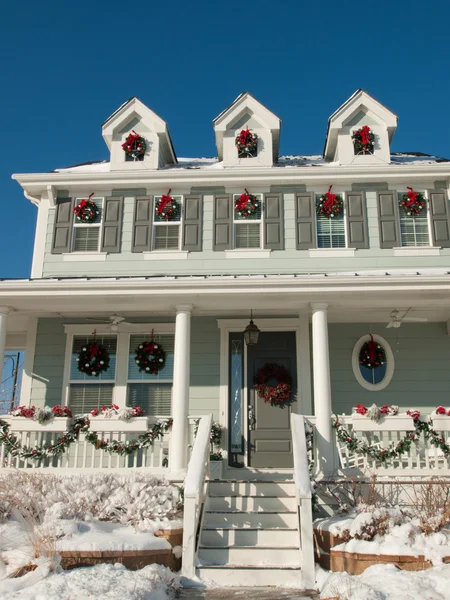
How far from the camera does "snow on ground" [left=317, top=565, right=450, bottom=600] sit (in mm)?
5113

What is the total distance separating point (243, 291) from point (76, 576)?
480 centimetres

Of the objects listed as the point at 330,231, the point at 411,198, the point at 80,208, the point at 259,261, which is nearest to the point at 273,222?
the point at 259,261

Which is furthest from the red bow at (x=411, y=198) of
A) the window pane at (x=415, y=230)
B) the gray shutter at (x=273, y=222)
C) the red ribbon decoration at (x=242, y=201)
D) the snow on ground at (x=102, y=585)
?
the snow on ground at (x=102, y=585)

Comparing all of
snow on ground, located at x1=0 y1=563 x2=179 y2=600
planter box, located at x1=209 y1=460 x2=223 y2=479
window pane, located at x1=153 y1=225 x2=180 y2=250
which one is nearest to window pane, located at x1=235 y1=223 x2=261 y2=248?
window pane, located at x1=153 y1=225 x2=180 y2=250

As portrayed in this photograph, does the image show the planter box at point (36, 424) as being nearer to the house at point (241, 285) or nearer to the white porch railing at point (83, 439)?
the white porch railing at point (83, 439)

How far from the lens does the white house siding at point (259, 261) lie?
1088 cm

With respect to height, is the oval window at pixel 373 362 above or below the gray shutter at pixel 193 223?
below

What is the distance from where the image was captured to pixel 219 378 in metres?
10.3

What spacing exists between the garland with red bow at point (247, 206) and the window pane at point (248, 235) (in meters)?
0.19

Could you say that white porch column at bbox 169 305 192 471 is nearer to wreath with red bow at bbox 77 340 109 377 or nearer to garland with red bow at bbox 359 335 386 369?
wreath with red bow at bbox 77 340 109 377

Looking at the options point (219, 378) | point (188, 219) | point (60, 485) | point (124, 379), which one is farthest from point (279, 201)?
point (60, 485)

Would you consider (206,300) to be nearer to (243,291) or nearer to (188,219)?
(243,291)

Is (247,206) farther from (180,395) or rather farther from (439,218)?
(180,395)

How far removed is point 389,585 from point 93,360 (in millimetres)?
6500
